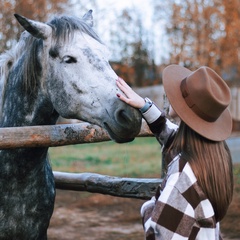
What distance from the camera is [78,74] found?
2389 mm

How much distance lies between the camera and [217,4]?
22547 mm

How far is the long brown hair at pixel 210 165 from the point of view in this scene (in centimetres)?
174

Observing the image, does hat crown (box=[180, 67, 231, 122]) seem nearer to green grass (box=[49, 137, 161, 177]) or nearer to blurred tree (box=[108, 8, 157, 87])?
green grass (box=[49, 137, 161, 177])

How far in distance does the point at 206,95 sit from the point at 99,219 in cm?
483

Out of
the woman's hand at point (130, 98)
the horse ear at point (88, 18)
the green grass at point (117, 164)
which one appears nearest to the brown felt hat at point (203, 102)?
the woman's hand at point (130, 98)

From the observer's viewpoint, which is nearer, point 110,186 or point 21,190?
point 21,190

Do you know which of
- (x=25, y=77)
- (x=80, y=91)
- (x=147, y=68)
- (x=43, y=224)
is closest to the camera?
(x=80, y=91)

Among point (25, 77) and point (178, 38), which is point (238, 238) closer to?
point (25, 77)

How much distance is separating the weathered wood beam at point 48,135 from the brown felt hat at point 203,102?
0.84 meters

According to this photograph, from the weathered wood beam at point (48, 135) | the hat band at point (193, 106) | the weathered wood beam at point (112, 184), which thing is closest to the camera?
the hat band at point (193, 106)

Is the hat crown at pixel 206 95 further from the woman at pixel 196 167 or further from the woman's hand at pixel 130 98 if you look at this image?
the woman's hand at pixel 130 98

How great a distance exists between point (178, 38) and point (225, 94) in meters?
23.0

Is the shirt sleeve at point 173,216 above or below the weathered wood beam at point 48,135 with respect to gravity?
above

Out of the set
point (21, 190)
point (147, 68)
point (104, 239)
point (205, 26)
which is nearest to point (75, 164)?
point (104, 239)
